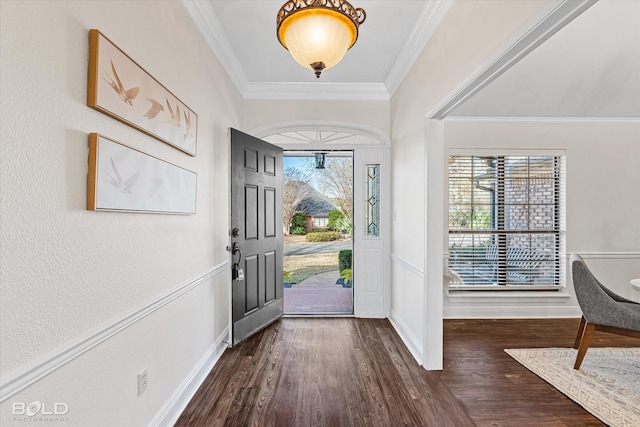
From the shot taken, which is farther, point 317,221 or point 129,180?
point 317,221

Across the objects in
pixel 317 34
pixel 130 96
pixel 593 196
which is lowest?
pixel 593 196

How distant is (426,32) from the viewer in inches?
103

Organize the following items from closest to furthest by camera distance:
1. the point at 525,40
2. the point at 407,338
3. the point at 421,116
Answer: the point at 525,40, the point at 421,116, the point at 407,338

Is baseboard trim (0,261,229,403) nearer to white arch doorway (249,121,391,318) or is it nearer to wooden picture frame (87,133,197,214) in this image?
wooden picture frame (87,133,197,214)

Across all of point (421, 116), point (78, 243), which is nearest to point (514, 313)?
point (421, 116)

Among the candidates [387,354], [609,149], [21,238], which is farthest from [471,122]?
[21,238]

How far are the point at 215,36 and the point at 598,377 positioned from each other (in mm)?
4121

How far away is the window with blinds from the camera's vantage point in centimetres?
406

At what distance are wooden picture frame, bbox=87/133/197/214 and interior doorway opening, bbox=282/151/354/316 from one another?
14.6ft

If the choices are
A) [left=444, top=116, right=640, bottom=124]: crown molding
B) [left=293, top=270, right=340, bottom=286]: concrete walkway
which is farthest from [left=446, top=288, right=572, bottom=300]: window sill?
[left=293, top=270, right=340, bottom=286]: concrete walkway

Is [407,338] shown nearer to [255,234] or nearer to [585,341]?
[585,341]

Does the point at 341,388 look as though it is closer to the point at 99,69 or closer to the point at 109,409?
the point at 109,409

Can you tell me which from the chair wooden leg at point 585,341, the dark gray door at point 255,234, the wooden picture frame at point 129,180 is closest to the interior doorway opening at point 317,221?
the dark gray door at point 255,234

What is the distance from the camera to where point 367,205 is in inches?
161
